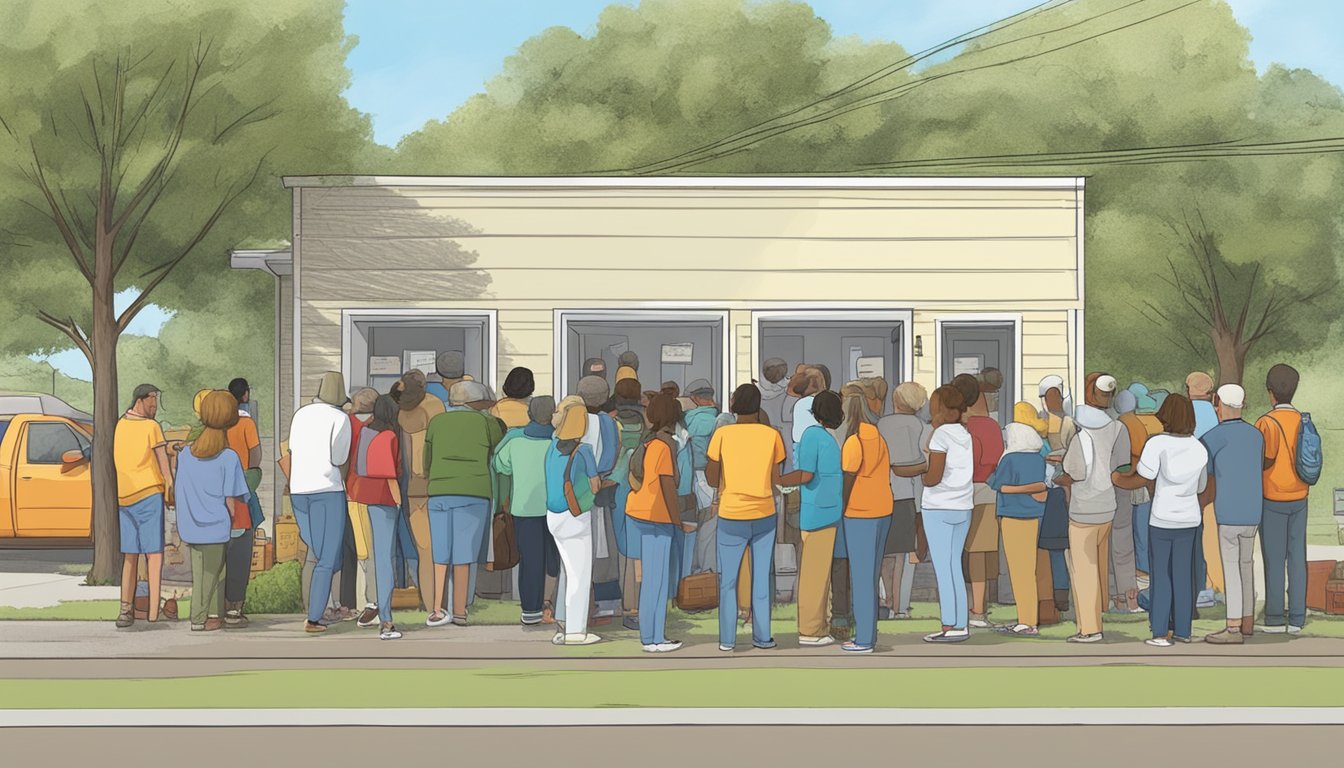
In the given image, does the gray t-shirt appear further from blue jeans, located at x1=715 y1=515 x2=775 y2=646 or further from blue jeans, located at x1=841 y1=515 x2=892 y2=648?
blue jeans, located at x1=715 y1=515 x2=775 y2=646

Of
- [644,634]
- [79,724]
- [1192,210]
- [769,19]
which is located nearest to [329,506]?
[644,634]

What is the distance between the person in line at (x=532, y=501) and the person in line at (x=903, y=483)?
2.45 metres

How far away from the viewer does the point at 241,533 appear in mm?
14172

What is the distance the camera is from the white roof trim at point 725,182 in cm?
1794

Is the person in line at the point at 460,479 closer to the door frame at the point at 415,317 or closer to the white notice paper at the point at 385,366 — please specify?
the door frame at the point at 415,317

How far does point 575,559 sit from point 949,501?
265 centimetres

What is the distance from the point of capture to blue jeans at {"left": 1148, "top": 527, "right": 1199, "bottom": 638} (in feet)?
42.5

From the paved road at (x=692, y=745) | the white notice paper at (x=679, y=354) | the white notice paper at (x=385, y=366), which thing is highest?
the white notice paper at (x=679, y=354)

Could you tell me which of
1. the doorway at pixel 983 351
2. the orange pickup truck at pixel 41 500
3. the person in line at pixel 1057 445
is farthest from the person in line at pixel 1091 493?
the orange pickup truck at pixel 41 500

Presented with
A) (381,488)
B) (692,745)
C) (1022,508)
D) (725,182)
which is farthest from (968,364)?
(692,745)

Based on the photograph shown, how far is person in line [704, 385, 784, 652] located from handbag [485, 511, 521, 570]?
1.94 metres

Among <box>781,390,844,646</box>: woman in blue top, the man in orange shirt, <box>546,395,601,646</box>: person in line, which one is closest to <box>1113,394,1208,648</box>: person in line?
the man in orange shirt

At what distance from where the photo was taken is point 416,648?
1309 cm

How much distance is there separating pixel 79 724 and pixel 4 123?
10.3 meters
